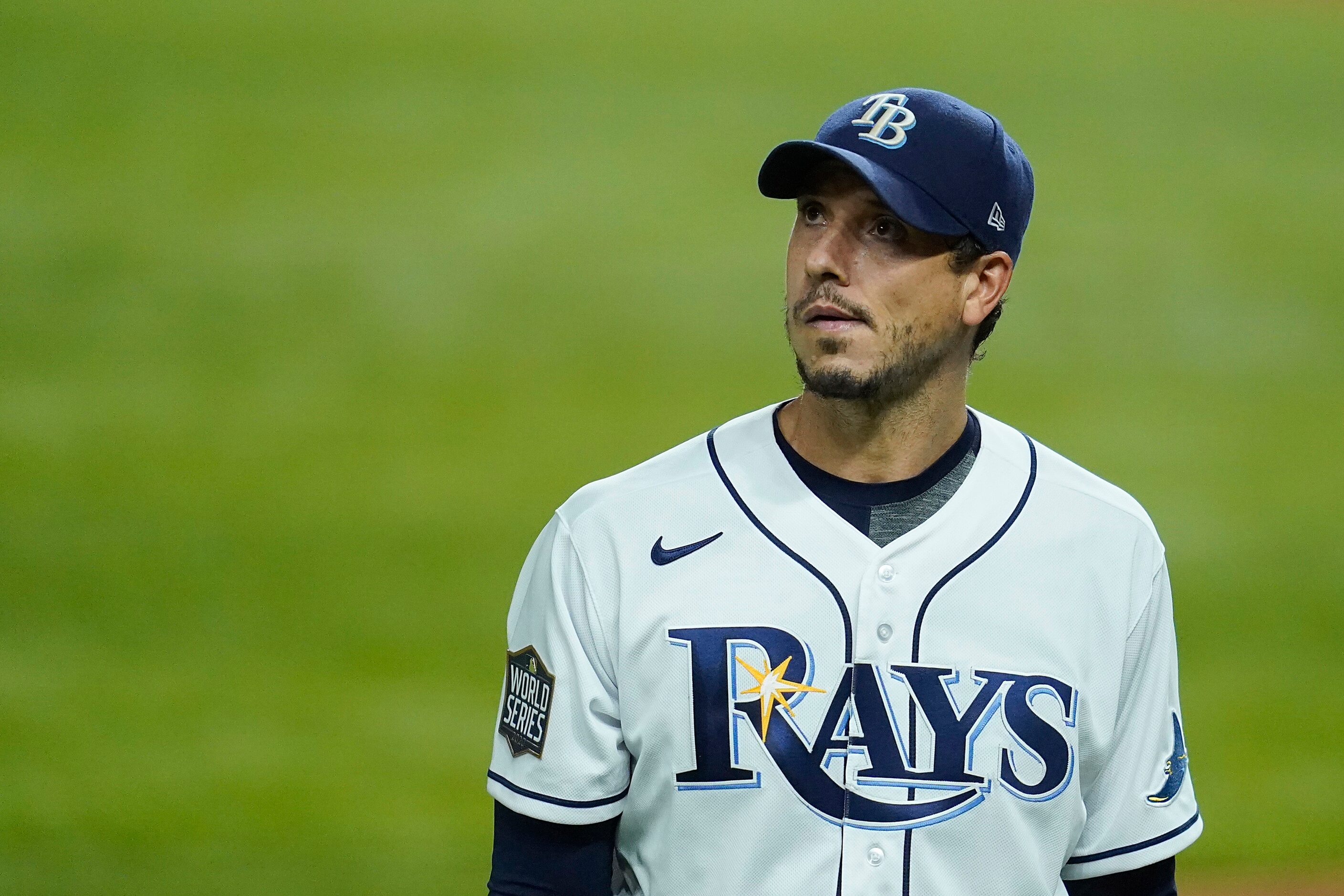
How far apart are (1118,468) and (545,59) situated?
12.3 ft

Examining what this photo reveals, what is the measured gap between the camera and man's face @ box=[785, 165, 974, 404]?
6.12 feet

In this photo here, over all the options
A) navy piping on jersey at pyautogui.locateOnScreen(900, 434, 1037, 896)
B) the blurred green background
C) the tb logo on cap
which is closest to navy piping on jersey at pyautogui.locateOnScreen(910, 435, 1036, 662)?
navy piping on jersey at pyautogui.locateOnScreen(900, 434, 1037, 896)

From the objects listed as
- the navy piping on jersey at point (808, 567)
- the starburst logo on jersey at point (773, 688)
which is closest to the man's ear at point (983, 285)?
the navy piping on jersey at point (808, 567)

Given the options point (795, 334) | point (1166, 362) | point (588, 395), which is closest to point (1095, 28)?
point (1166, 362)

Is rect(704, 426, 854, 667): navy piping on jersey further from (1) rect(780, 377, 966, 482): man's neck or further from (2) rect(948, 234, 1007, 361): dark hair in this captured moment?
(2) rect(948, 234, 1007, 361): dark hair

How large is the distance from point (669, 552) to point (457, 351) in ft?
15.6

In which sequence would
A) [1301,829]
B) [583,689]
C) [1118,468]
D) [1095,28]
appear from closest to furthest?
[583,689], [1301,829], [1118,468], [1095,28]

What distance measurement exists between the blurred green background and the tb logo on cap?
296 centimetres

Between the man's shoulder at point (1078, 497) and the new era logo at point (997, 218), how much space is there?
248 millimetres

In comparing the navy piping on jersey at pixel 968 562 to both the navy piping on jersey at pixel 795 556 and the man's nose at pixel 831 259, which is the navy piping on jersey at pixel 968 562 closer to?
the navy piping on jersey at pixel 795 556

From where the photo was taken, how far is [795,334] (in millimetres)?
1904

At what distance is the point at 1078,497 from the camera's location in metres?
1.96

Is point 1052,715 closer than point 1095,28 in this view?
Yes

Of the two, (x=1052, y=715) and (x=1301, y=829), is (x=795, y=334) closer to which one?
(x=1052, y=715)
